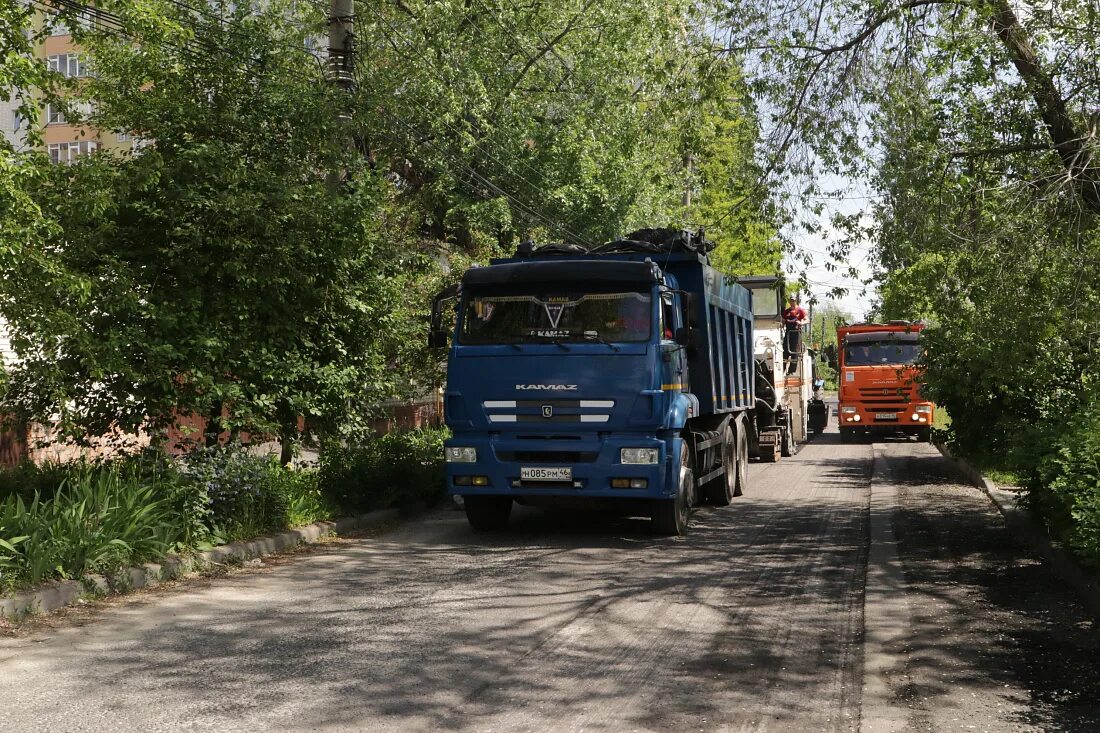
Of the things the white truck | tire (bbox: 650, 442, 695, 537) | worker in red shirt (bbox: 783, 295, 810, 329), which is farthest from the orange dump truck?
tire (bbox: 650, 442, 695, 537)

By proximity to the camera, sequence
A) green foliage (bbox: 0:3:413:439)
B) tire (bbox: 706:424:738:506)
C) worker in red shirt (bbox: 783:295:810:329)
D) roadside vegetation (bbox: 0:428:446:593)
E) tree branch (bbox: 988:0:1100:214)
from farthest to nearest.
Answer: worker in red shirt (bbox: 783:295:810:329)
tire (bbox: 706:424:738:506)
tree branch (bbox: 988:0:1100:214)
green foliage (bbox: 0:3:413:439)
roadside vegetation (bbox: 0:428:446:593)

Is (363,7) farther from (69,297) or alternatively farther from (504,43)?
(69,297)

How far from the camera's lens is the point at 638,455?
11.6 metres

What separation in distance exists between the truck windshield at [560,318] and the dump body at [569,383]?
0.01 meters

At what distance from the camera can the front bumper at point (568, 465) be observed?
1159cm

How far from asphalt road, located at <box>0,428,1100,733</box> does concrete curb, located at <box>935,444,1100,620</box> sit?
0.15 metres

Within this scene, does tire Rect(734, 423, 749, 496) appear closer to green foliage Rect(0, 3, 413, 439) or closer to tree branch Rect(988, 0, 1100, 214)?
green foliage Rect(0, 3, 413, 439)

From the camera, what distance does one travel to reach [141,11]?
9.78 m

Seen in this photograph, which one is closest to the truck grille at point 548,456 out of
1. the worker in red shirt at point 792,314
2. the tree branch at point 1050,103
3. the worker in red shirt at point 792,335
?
the tree branch at point 1050,103

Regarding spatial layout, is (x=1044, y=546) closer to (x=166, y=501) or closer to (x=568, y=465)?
(x=568, y=465)

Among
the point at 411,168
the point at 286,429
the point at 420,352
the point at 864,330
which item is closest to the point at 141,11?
the point at 286,429

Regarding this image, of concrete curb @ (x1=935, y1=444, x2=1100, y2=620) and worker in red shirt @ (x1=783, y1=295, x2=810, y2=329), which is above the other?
worker in red shirt @ (x1=783, y1=295, x2=810, y2=329)

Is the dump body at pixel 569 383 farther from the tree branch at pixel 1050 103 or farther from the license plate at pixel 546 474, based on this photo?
the tree branch at pixel 1050 103

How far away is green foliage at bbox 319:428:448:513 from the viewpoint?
44.7ft
